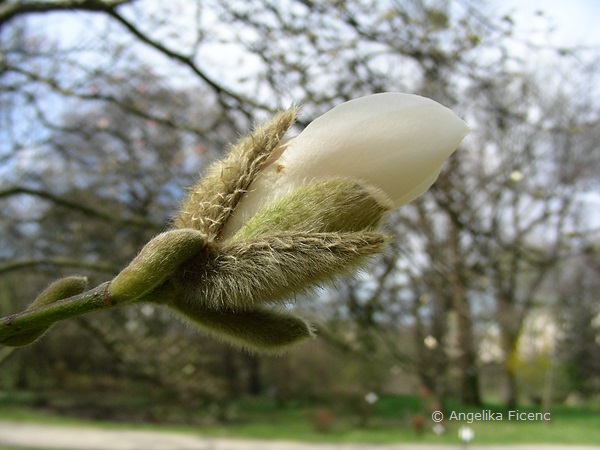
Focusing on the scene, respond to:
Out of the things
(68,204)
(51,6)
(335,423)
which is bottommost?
(68,204)

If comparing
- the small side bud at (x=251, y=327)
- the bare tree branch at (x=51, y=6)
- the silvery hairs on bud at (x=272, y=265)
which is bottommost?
the small side bud at (x=251, y=327)

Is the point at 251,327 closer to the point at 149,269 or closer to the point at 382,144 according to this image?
the point at 149,269

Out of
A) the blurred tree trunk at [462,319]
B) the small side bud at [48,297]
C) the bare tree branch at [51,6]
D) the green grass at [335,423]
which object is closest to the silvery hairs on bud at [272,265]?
the small side bud at [48,297]

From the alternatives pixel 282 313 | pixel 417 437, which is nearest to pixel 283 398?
pixel 417 437

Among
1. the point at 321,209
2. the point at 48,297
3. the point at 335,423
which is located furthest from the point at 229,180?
the point at 335,423

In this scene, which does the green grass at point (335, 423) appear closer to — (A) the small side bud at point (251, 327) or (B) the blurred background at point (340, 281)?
(B) the blurred background at point (340, 281)
